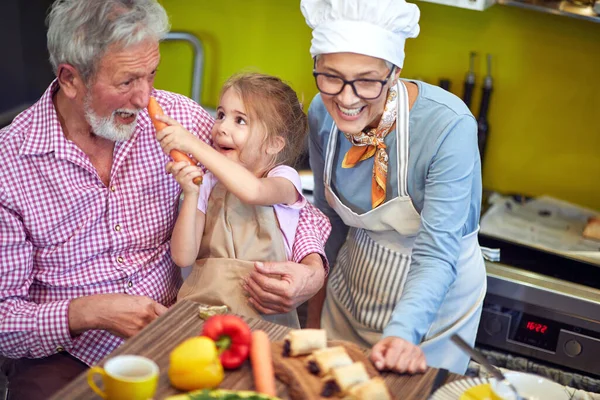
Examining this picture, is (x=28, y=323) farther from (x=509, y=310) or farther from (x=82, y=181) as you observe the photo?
(x=509, y=310)

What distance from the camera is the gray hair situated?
1830 millimetres

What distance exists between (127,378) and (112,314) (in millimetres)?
696

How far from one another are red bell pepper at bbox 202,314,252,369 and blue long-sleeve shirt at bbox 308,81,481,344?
342 millimetres

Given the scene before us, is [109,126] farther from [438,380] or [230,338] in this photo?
[438,380]

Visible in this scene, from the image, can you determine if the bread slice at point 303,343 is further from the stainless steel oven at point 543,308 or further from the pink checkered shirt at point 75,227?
the stainless steel oven at point 543,308

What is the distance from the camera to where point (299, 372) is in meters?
1.40

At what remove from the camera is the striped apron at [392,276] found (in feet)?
6.69

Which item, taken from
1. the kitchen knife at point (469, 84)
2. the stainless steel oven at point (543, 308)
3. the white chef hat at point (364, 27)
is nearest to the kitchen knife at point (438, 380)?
the white chef hat at point (364, 27)

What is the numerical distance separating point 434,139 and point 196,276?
66 centimetres

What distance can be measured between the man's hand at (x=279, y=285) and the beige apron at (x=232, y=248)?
31mm

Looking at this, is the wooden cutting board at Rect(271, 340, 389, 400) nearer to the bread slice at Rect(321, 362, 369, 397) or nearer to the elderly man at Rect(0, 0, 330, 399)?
the bread slice at Rect(321, 362, 369, 397)

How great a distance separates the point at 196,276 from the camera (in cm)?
197

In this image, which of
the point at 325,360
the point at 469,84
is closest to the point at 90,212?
the point at 325,360

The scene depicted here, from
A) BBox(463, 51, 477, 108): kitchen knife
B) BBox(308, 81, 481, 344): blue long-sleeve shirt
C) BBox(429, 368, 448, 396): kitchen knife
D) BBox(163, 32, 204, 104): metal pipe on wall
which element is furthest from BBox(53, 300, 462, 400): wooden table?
BBox(163, 32, 204, 104): metal pipe on wall
